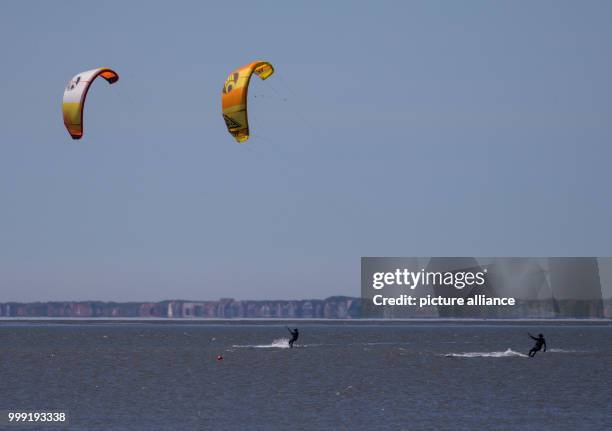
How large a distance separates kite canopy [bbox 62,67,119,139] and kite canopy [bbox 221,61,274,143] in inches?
244

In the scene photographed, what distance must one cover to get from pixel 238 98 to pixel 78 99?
8.76 metres

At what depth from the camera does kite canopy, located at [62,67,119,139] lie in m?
55.5

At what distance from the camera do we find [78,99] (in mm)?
55750

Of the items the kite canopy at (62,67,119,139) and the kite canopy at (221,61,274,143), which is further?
the kite canopy at (62,67,119,139)
